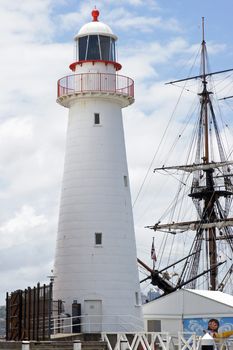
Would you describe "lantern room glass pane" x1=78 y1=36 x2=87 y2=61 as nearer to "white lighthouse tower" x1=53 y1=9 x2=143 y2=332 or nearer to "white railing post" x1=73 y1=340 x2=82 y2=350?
"white lighthouse tower" x1=53 y1=9 x2=143 y2=332

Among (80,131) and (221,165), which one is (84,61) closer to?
(80,131)

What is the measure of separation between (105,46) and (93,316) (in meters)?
14.4

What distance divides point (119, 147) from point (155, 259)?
852 inches

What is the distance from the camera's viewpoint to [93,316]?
45.3 metres

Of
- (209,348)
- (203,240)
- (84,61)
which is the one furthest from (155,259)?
(209,348)

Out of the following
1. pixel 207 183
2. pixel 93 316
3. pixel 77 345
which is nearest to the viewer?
pixel 77 345

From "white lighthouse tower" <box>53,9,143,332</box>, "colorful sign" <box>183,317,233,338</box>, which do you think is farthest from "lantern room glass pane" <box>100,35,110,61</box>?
"colorful sign" <box>183,317,233,338</box>

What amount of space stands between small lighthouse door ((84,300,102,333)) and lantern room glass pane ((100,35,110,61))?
1302 cm

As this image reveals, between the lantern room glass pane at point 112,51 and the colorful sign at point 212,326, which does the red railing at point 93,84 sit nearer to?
the lantern room glass pane at point 112,51

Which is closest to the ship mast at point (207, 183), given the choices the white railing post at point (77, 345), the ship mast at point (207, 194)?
the ship mast at point (207, 194)

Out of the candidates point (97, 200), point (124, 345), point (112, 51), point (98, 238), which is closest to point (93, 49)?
point (112, 51)

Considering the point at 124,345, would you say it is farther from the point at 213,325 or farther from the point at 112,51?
the point at 112,51

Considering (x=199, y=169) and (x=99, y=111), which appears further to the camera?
(x=199, y=169)

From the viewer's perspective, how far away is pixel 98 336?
4369 centimetres
